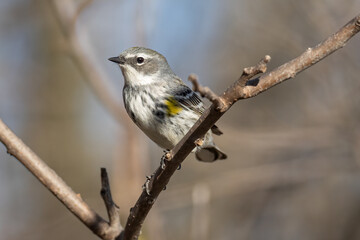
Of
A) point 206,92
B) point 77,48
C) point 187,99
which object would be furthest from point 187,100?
point 206,92

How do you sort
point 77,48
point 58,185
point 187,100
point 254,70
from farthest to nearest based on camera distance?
point 77,48, point 187,100, point 58,185, point 254,70

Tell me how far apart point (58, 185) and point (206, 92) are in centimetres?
161

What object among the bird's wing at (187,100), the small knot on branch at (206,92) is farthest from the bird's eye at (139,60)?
the small knot on branch at (206,92)

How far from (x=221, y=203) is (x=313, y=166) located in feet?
6.68

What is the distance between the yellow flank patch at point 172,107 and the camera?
4.28 m

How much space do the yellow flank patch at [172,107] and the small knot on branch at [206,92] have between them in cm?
213

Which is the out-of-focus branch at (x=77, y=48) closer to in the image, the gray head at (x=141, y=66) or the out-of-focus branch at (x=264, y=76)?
the gray head at (x=141, y=66)

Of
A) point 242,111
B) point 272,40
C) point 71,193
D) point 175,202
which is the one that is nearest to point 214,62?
point 242,111

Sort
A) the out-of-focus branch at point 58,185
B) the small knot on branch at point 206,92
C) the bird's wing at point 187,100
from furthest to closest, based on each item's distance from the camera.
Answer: the bird's wing at point 187,100 → the out-of-focus branch at point 58,185 → the small knot on branch at point 206,92

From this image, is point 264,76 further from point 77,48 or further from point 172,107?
point 77,48

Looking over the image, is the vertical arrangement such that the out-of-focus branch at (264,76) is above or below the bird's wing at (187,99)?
below

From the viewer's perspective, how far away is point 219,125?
6320 mm

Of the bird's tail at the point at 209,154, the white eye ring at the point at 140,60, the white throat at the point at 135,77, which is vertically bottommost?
the bird's tail at the point at 209,154

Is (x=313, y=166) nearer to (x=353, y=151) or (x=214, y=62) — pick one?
(x=353, y=151)
